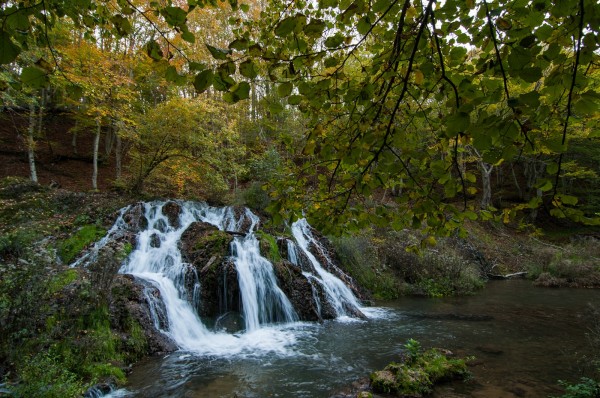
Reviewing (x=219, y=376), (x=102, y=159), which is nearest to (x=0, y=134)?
(x=102, y=159)

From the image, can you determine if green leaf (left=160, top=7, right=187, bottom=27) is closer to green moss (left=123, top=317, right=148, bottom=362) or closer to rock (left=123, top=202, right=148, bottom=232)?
green moss (left=123, top=317, right=148, bottom=362)

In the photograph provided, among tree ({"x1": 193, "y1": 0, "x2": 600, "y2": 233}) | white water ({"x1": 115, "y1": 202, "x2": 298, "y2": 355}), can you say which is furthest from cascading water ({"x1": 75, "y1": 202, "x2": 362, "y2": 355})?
tree ({"x1": 193, "y1": 0, "x2": 600, "y2": 233})

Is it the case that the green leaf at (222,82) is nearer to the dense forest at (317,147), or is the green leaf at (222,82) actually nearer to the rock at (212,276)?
the dense forest at (317,147)

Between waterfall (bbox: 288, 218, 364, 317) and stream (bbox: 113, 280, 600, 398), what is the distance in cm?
54

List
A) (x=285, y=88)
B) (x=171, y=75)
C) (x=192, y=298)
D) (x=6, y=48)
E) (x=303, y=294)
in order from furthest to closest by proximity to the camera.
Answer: (x=303, y=294)
(x=192, y=298)
(x=285, y=88)
(x=171, y=75)
(x=6, y=48)

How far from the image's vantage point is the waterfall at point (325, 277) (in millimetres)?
9992

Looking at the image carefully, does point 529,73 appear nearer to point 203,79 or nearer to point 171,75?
point 203,79

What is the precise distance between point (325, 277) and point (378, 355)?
15.4 feet

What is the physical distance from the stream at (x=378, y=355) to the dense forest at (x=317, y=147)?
31.3 inches

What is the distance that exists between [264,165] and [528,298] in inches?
449

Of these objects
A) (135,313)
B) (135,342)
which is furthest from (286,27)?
(135,313)

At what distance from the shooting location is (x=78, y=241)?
31.9ft

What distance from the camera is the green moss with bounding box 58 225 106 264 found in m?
9.14

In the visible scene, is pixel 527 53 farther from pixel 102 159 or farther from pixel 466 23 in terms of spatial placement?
pixel 102 159
